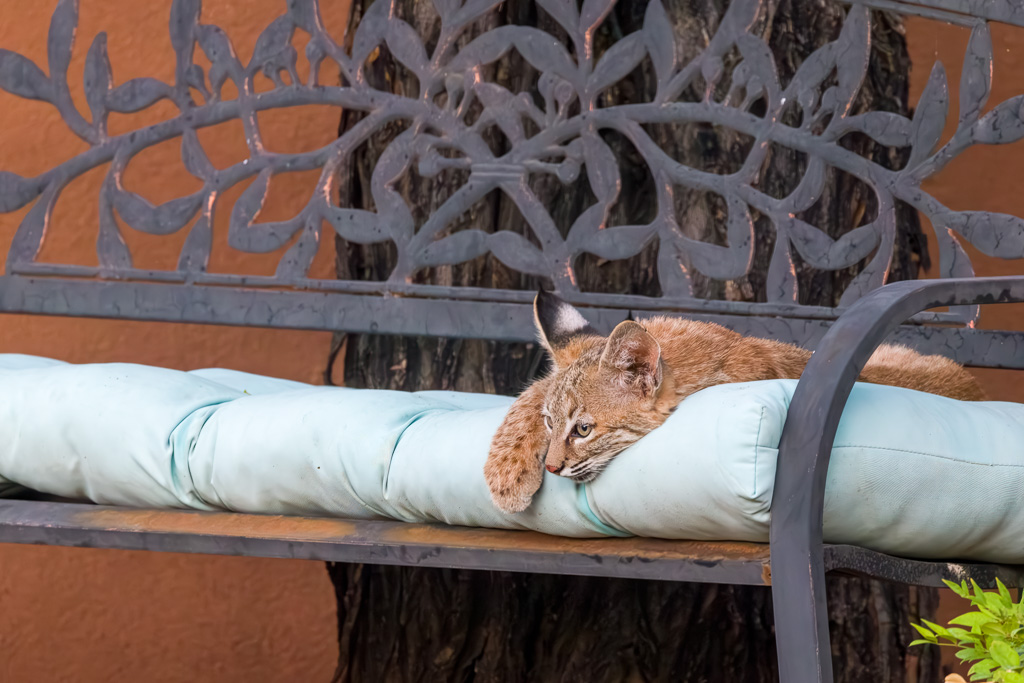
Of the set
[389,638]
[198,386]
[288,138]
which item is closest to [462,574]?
[389,638]

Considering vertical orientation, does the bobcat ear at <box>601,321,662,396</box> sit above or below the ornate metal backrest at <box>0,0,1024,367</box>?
below

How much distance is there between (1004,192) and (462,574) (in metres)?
2.02

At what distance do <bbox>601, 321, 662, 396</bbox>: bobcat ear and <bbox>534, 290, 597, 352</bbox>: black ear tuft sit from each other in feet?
0.82

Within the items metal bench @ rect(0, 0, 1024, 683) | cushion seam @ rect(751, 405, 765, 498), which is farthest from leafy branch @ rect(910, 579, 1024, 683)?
metal bench @ rect(0, 0, 1024, 683)

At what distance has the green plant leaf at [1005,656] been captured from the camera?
3.46 feet

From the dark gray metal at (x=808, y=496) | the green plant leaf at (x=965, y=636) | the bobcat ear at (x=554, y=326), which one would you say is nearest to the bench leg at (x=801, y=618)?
the dark gray metal at (x=808, y=496)

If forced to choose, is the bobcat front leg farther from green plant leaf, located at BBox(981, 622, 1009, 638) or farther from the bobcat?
green plant leaf, located at BBox(981, 622, 1009, 638)

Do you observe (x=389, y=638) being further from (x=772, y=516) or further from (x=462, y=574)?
(x=772, y=516)

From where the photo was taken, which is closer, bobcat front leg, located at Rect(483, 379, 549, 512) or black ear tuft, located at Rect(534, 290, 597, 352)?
bobcat front leg, located at Rect(483, 379, 549, 512)

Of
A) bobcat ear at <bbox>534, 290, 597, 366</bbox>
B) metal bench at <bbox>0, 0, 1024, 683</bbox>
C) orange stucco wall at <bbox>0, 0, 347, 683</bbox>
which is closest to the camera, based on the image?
bobcat ear at <bbox>534, 290, 597, 366</bbox>

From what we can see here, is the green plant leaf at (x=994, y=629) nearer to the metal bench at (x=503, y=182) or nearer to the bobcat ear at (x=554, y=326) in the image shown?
the bobcat ear at (x=554, y=326)

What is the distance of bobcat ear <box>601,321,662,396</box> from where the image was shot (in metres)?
1.34

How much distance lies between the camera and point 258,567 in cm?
309

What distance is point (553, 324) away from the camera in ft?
5.37
